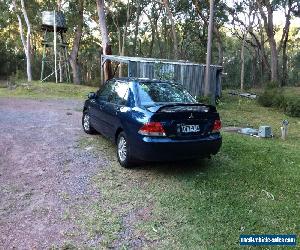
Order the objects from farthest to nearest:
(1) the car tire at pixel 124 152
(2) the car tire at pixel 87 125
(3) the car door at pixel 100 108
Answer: (2) the car tire at pixel 87 125
(3) the car door at pixel 100 108
(1) the car tire at pixel 124 152

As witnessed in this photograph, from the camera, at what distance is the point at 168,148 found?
20.7ft

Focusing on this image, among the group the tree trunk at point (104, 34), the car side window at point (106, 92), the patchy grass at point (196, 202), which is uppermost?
the tree trunk at point (104, 34)

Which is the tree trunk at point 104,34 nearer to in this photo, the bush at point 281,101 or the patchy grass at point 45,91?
the patchy grass at point 45,91

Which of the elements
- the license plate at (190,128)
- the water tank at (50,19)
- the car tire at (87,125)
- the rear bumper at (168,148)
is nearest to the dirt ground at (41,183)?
the car tire at (87,125)

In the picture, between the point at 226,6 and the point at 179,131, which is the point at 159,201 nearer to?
the point at 179,131

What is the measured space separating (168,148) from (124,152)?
115cm

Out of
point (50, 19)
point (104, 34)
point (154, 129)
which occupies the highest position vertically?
point (50, 19)

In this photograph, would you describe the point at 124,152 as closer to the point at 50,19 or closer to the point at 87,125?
the point at 87,125

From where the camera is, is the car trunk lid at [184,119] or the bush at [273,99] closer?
the car trunk lid at [184,119]

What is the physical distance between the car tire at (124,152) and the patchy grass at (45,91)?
14.3m

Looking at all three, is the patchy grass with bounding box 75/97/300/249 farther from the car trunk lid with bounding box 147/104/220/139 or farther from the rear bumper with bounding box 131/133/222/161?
the car trunk lid with bounding box 147/104/220/139

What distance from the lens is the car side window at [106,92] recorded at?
27.8ft

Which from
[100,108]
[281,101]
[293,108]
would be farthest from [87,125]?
[281,101]

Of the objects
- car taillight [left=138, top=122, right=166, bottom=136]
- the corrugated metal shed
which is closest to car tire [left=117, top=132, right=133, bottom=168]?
car taillight [left=138, top=122, right=166, bottom=136]
